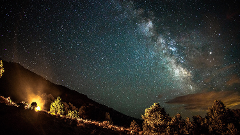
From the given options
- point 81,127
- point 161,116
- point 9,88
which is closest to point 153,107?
point 161,116

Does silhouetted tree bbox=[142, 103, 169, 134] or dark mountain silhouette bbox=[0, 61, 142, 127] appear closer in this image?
silhouetted tree bbox=[142, 103, 169, 134]

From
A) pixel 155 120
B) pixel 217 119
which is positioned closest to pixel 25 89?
pixel 155 120

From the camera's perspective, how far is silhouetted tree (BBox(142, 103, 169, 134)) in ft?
71.3

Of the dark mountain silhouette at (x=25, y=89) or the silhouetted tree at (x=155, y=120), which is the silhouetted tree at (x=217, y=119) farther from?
the dark mountain silhouette at (x=25, y=89)

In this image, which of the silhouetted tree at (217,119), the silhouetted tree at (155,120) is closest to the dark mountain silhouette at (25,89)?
the silhouetted tree at (155,120)

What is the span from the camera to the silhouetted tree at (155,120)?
71.3 ft

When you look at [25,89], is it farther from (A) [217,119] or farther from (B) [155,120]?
(A) [217,119]

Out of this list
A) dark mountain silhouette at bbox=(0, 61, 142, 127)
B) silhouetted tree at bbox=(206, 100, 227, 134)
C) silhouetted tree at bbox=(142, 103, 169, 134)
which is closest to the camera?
silhouetted tree at bbox=(142, 103, 169, 134)

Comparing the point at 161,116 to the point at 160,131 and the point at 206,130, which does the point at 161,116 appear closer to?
the point at 160,131

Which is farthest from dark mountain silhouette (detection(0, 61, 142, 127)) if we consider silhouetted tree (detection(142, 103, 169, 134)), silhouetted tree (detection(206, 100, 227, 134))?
silhouetted tree (detection(206, 100, 227, 134))

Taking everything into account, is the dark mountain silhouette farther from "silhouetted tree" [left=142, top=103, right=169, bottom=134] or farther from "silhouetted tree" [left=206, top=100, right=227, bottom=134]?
"silhouetted tree" [left=206, top=100, right=227, bottom=134]

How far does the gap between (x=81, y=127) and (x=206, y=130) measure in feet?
118

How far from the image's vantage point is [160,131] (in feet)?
70.6

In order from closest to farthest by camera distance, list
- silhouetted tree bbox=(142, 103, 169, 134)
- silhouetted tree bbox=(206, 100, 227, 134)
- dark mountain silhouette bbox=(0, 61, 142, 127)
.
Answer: silhouetted tree bbox=(142, 103, 169, 134) → silhouetted tree bbox=(206, 100, 227, 134) → dark mountain silhouette bbox=(0, 61, 142, 127)
